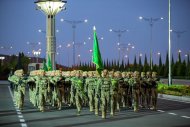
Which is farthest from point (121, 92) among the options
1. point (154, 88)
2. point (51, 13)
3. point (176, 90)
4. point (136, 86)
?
point (51, 13)

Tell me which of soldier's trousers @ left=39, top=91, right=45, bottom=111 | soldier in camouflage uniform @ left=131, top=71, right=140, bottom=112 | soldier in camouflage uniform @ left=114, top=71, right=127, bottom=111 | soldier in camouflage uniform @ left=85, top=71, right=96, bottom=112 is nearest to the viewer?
soldier in camouflage uniform @ left=85, top=71, right=96, bottom=112

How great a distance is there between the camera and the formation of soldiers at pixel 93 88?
23078 millimetres

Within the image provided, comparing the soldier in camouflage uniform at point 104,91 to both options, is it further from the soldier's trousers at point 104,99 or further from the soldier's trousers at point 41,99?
the soldier's trousers at point 41,99

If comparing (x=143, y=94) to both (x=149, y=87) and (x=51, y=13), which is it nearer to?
(x=149, y=87)

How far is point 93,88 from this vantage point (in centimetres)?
2480

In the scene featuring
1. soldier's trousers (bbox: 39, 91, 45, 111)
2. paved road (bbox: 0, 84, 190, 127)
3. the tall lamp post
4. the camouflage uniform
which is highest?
the tall lamp post

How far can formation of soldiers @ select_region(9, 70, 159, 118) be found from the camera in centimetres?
2308

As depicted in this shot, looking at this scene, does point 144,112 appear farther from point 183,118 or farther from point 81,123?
point 81,123

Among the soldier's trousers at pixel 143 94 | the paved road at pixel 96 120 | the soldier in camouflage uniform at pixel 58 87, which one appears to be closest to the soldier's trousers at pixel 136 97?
the soldier's trousers at pixel 143 94

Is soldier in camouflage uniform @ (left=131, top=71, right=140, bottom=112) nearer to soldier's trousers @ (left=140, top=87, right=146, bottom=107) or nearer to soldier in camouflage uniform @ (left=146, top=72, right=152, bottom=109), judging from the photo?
soldier's trousers @ (left=140, top=87, right=146, bottom=107)

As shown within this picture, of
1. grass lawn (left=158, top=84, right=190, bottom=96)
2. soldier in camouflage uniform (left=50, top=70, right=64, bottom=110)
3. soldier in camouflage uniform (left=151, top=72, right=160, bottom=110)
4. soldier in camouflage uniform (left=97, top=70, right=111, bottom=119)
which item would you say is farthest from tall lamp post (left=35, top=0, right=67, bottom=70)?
soldier in camouflage uniform (left=97, top=70, right=111, bottom=119)

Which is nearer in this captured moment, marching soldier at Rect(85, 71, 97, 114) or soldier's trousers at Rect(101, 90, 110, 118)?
soldier's trousers at Rect(101, 90, 110, 118)

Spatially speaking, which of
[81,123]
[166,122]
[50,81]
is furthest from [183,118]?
[50,81]

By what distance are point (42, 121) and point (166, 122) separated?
3.99 metres
